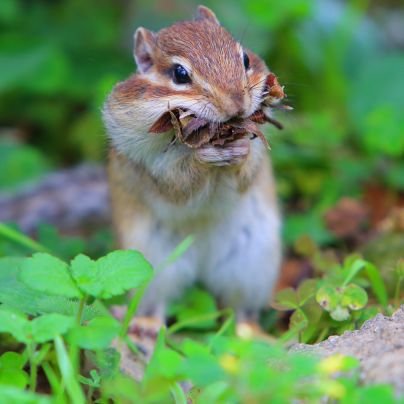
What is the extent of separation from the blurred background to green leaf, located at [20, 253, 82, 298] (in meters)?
1.64

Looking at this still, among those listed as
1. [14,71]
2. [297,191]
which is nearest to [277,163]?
[297,191]

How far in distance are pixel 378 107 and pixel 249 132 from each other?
8.66 feet

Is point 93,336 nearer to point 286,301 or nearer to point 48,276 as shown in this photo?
point 48,276

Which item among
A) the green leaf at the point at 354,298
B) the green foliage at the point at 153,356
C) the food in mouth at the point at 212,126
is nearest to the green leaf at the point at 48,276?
the green foliage at the point at 153,356

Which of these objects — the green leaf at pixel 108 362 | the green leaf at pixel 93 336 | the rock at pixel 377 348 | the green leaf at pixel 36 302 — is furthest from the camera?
the green leaf at pixel 36 302

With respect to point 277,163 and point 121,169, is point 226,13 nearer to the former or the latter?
point 277,163

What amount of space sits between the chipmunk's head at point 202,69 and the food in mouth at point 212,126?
1.8 inches

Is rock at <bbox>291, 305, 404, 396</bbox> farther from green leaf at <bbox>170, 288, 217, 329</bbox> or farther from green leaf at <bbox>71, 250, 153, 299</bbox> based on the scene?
green leaf at <bbox>170, 288, 217, 329</bbox>

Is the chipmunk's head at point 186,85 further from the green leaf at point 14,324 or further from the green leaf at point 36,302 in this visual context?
the green leaf at point 14,324

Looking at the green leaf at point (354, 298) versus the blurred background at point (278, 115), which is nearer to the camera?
the green leaf at point (354, 298)

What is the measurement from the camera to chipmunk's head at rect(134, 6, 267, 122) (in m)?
3.35

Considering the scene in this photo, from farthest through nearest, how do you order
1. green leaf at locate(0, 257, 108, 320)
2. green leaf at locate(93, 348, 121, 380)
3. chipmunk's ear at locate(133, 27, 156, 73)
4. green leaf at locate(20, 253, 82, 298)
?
chipmunk's ear at locate(133, 27, 156, 73) < green leaf at locate(0, 257, 108, 320) < green leaf at locate(93, 348, 121, 380) < green leaf at locate(20, 253, 82, 298)

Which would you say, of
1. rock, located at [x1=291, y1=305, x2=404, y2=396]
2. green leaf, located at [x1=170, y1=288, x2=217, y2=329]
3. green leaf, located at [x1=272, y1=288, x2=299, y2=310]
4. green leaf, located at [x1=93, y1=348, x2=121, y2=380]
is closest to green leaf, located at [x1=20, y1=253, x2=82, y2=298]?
green leaf, located at [x1=93, y1=348, x2=121, y2=380]

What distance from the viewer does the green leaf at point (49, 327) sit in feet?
8.60
